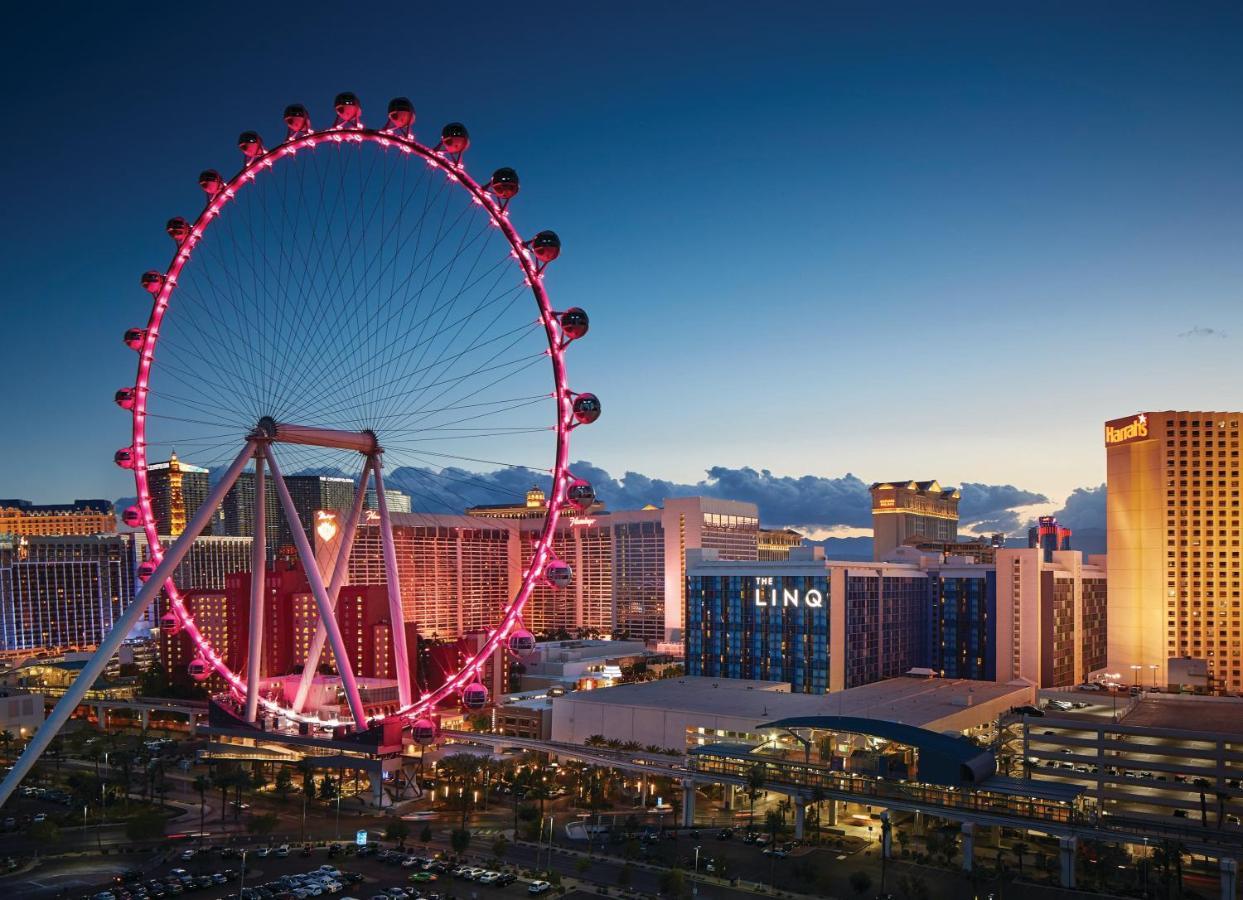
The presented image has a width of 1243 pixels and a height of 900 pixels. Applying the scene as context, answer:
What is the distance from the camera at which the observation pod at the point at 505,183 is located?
1649 inches

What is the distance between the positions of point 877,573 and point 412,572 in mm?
70294

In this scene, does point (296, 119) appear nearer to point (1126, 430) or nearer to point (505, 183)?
point (505, 183)

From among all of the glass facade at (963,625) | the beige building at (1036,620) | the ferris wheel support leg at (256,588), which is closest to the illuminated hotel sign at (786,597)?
the beige building at (1036,620)

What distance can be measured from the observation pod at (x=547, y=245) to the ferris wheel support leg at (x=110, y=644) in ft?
52.5

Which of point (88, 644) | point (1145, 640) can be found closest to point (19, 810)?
point (1145, 640)

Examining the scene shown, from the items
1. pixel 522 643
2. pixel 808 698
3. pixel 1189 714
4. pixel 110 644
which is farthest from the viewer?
pixel 808 698

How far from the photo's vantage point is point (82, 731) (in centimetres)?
7738

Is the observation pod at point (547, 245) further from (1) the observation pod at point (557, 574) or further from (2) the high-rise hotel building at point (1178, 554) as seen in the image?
(2) the high-rise hotel building at point (1178, 554)

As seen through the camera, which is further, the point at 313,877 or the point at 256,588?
the point at 256,588

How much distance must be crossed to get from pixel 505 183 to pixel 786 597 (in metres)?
46.2

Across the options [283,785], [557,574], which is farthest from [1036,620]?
[283,785]

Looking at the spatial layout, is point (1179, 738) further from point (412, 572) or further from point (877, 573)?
point (412, 572)

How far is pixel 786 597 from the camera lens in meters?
Answer: 79.4

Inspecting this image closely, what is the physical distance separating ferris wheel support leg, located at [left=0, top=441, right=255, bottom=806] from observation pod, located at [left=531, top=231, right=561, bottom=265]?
16.0 meters
